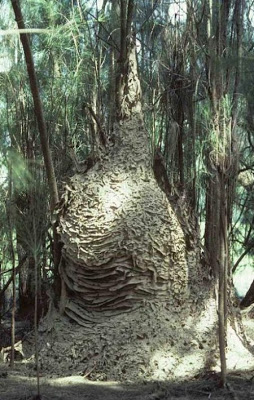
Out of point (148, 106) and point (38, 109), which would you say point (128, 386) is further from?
point (148, 106)

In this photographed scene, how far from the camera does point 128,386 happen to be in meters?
5.01

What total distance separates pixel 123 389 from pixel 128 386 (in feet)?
0.47

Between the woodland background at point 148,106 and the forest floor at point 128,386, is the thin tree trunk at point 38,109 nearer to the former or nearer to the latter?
the woodland background at point 148,106

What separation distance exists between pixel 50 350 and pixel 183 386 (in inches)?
54.9

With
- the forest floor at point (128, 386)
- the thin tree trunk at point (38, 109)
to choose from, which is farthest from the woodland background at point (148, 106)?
the forest floor at point (128, 386)

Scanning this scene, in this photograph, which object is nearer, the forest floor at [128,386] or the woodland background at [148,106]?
the forest floor at [128,386]

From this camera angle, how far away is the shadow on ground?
4539 mm

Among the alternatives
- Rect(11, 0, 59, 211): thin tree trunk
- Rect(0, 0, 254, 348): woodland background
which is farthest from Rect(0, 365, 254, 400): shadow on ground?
Rect(11, 0, 59, 211): thin tree trunk

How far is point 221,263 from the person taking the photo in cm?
479

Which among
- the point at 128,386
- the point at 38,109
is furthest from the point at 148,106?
the point at 128,386

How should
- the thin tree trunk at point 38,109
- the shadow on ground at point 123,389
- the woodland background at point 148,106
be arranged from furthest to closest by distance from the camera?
1. the thin tree trunk at point 38,109
2. the woodland background at point 148,106
3. the shadow on ground at point 123,389

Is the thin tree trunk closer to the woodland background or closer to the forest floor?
the woodland background

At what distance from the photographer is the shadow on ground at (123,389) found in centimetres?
454

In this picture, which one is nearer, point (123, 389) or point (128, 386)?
point (123, 389)
